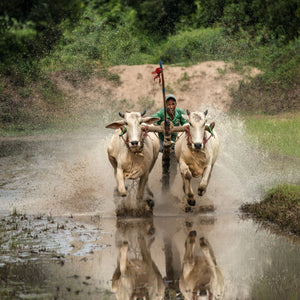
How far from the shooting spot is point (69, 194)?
12492 mm

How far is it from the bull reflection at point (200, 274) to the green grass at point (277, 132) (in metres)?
7.27

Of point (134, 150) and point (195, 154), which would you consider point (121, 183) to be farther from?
point (195, 154)

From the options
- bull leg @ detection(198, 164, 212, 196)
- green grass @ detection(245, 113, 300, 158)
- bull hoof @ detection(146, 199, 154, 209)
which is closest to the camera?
bull leg @ detection(198, 164, 212, 196)

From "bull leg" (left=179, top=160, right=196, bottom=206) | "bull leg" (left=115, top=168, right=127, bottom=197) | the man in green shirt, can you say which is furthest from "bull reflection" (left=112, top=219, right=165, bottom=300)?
the man in green shirt

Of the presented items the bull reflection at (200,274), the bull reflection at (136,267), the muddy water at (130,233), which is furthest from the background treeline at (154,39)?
the bull reflection at (200,274)

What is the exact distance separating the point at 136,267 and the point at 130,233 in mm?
1932

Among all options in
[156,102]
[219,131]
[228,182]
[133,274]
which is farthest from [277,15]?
[133,274]

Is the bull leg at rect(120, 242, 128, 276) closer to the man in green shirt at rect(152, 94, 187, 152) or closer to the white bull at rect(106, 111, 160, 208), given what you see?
the white bull at rect(106, 111, 160, 208)

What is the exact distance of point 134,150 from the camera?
10250 millimetres

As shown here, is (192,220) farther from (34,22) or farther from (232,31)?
(232,31)

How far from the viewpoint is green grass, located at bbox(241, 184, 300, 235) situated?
32.2 feet

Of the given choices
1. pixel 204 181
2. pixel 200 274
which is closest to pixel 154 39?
pixel 204 181

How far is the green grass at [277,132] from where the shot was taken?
16.3 m

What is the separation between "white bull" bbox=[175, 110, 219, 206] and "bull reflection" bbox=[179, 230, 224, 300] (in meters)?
1.64
